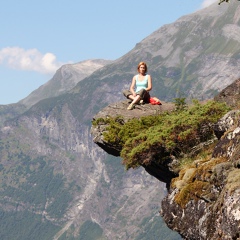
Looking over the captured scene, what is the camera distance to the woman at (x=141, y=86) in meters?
29.7

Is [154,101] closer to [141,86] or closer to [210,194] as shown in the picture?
[141,86]

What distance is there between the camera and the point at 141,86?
30.4m

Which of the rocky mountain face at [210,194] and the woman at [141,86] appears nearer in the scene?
the rocky mountain face at [210,194]

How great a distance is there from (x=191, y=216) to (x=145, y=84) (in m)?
13.8

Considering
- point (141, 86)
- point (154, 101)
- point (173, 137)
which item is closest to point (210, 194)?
point (173, 137)

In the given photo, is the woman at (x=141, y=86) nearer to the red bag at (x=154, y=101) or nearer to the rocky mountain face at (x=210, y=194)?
the red bag at (x=154, y=101)

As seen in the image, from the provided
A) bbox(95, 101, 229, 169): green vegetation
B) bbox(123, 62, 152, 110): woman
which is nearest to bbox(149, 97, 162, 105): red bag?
bbox(123, 62, 152, 110): woman

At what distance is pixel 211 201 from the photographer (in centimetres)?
1648

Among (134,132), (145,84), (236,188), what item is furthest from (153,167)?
(236,188)

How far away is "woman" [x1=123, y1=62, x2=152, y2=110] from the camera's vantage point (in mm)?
29688

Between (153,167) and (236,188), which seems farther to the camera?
(153,167)

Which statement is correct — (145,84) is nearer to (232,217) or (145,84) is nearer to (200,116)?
(200,116)

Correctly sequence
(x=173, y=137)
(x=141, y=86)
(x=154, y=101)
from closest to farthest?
1. (x=173, y=137)
2. (x=141, y=86)
3. (x=154, y=101)

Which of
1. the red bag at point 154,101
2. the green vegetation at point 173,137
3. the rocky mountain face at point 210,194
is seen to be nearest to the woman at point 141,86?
the red bag at point 154,101
